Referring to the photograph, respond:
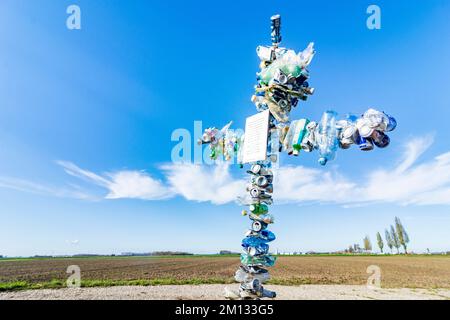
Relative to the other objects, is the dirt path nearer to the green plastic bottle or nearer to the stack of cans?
the stack of cans

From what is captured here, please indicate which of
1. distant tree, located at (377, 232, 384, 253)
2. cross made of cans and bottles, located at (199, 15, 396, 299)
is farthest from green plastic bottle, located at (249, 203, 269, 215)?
distant tree, located at (377, 232, 384, 253)

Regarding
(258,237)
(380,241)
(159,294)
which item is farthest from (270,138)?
(380,241)

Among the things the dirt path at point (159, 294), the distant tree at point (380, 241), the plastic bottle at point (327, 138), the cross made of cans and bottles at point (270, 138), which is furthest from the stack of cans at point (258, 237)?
the distant tree at point (380, 241)

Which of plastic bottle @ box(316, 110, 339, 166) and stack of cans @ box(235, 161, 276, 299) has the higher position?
plastic bottle @ box(316, 110, 339, 166)

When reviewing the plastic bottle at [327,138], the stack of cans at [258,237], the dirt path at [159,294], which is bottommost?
the dirt path at [159,294]

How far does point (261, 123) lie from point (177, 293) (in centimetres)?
693

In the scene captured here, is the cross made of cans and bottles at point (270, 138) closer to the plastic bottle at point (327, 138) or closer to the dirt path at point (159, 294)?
the plastic bottle at point (327, 138)

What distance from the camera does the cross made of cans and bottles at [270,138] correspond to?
20.3 feet

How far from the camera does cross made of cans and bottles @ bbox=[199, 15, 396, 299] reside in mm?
6199

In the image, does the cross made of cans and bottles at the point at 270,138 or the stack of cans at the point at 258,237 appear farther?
the stack of cans at the point at 258,237

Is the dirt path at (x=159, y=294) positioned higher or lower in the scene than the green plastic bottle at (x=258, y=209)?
lower

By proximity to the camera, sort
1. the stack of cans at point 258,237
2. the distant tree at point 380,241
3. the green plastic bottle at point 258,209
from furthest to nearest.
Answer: the distant tree at point 380,241
the green plastic bottle at point 258,209
the stack of cans at point 258,237

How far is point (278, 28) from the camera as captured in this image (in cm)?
751
